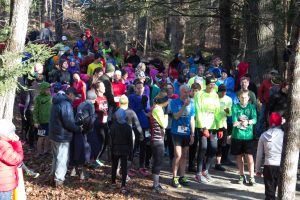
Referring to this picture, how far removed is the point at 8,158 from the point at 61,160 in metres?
2.41

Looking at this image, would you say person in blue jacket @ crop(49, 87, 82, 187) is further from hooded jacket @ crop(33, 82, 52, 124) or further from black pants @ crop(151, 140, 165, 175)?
hooded jacket @ crop(33, 82, 52, 124)

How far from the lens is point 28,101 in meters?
11.1

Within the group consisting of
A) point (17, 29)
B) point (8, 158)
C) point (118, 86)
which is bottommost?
point (8, 158)

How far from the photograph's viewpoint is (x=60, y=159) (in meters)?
8.55

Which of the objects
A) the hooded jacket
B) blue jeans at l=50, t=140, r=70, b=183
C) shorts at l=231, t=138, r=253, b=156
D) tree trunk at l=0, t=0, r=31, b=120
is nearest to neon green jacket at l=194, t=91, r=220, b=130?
shorts at l=231, t=138, r=253, b=156

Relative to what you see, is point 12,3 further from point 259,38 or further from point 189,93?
point 259,38

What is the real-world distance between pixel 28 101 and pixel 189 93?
426 cm

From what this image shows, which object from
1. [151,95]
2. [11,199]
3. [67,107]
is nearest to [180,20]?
[151,95]

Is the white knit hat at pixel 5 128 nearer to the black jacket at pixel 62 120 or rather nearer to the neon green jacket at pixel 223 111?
the black jacket at pixel 62 120

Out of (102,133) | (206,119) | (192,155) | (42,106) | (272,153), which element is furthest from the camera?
(42,106)

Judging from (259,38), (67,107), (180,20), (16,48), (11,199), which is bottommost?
(11,199)

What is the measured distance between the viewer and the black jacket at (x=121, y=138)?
8.45 metres

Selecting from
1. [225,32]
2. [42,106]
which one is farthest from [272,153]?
[225,32]

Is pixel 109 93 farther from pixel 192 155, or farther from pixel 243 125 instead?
pixel 243 125
